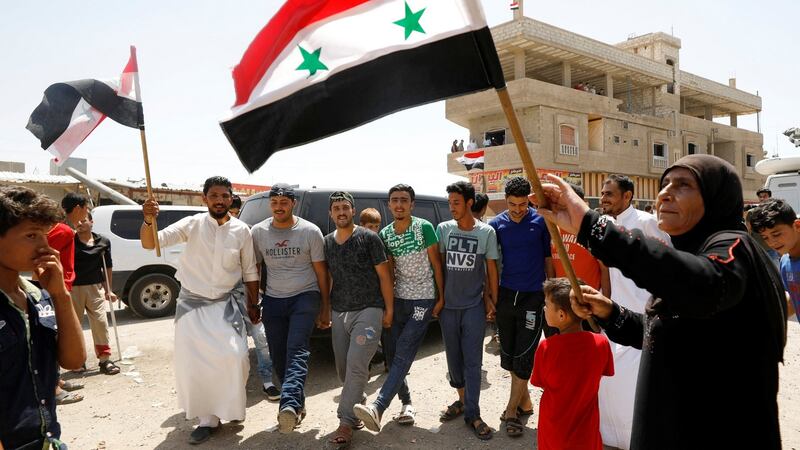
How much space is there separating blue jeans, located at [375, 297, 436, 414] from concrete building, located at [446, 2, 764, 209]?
16.4 m

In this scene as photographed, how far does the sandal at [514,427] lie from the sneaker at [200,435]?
2314 mm

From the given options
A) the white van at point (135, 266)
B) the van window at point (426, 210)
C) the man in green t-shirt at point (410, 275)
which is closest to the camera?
the man in green t-shirt at point (410, 275)

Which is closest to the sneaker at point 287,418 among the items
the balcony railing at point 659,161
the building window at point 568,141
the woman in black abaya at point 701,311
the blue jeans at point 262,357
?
the blue jeans at point 262,357

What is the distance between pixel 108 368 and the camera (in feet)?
17.5

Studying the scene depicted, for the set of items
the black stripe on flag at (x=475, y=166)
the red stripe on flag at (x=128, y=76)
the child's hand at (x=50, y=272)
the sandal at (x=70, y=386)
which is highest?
the black stripe on flag at (x=475, y=166)

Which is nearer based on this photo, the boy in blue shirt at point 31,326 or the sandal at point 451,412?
the boy in blue shirt at point 31,326

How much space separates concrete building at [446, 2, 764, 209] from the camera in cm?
2355

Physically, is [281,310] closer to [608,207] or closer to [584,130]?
[608,207]

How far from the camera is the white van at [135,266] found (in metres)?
8.10

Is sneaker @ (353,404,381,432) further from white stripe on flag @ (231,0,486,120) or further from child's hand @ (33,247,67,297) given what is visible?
white stripe on flag @ (231,0,486,120)

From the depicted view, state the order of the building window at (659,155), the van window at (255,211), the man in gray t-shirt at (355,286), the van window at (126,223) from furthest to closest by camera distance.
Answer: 1. the building window at (659,155)
2. the van window at (126,223)
3. the van window at (255,211)
4. the man in gray t-shirt at (355,286)

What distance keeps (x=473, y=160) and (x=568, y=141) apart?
510 cm

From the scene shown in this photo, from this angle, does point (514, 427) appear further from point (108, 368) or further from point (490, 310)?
point (108, 368)

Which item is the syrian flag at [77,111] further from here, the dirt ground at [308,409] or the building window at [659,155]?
the building window at [659,155]
